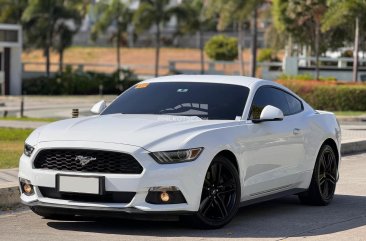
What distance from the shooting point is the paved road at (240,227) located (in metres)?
9.06

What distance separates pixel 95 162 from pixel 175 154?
692mm

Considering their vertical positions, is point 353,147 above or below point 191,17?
below

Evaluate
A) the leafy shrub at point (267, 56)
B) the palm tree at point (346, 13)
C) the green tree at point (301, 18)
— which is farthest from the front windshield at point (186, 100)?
the leafy shrub at point (267, 56)

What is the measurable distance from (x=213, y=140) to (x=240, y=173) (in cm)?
58

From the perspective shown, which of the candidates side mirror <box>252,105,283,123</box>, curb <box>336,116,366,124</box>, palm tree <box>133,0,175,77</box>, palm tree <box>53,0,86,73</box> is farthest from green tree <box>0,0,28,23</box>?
side mirror <box>252,105,283,123</box>

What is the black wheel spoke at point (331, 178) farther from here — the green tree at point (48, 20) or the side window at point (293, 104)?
the green tree at point (48, 20)

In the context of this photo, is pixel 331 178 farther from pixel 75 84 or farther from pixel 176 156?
pixel 75 84

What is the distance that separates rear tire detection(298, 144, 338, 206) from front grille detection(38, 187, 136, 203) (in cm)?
299

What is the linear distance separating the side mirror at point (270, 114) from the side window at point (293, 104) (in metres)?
0.93

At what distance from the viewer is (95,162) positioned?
8938mm

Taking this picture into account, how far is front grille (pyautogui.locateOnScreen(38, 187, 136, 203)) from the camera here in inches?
350

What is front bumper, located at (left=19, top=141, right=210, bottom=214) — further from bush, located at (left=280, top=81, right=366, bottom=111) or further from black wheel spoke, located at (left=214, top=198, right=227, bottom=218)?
bush, located at (left=280, top=81, right=366, bottom=111)

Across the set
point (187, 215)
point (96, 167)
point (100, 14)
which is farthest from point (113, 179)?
point (100, 14)

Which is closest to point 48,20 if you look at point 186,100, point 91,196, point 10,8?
point 10,8
